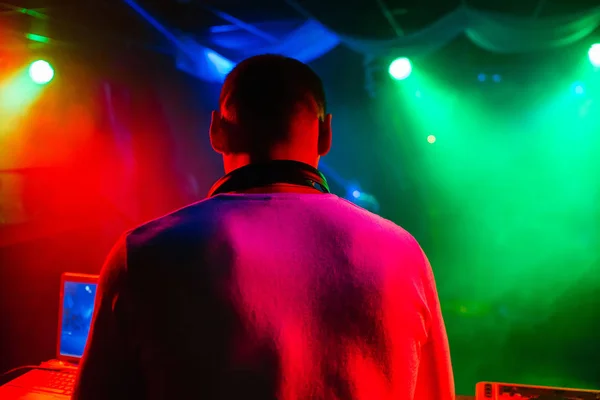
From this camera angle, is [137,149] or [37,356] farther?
[137,149]

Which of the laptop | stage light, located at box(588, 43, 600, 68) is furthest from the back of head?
stage light, located at box(588, 43, 600, 68)

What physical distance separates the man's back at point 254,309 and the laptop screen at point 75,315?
5.11 feet

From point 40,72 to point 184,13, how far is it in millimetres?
1060

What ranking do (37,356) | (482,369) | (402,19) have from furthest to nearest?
(482,369)
(402,19)
(37,356)

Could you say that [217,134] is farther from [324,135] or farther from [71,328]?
[71,328]

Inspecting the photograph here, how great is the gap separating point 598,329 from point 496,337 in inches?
31.6

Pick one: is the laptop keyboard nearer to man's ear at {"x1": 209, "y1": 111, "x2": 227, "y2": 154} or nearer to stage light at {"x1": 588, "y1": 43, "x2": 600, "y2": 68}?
man's ear at {"x1": 209, "y1": 111, "x2": 227, "y2": 154}

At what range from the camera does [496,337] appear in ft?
13.9

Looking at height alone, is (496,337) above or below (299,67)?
below

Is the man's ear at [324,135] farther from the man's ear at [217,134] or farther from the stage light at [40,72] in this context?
the stage light at [40,72]

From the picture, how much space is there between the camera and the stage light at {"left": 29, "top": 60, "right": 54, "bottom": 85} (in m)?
3.25

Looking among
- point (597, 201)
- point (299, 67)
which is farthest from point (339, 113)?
point (299, 67)

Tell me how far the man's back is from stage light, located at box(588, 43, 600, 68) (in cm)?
356

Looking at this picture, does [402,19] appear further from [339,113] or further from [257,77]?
[257,77]
